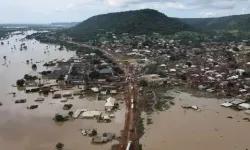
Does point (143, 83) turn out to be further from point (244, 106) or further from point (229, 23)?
point (229, 23)

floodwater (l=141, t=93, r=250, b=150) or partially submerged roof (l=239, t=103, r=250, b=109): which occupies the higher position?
partially submerged roof (l=239, t=103, r=250, b=109)

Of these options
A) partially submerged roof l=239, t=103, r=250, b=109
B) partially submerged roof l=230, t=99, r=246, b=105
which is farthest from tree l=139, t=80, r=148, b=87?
partially submerged roof l=239, t=103, r=250, b=109

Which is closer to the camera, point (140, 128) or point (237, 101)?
point (140, 128)

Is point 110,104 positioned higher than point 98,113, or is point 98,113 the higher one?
point 110,104

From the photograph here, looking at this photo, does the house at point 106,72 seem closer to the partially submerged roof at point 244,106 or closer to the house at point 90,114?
the house at point 90,114

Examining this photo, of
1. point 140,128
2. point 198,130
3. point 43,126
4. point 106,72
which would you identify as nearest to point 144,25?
point 106,72

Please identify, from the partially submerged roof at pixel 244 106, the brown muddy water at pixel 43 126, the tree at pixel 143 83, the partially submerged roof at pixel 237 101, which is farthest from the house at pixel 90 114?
the partially submerged roof at pixel 244 106

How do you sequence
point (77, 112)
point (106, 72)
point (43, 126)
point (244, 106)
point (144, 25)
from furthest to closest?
point (144, 25) < point (106, 72) < point (244, 106) < point (77, 112) < point (43, 126)

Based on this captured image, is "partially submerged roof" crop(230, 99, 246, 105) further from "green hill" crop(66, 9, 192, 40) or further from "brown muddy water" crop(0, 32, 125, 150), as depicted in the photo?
"green hill" crop(66, 9, 192, 40)
